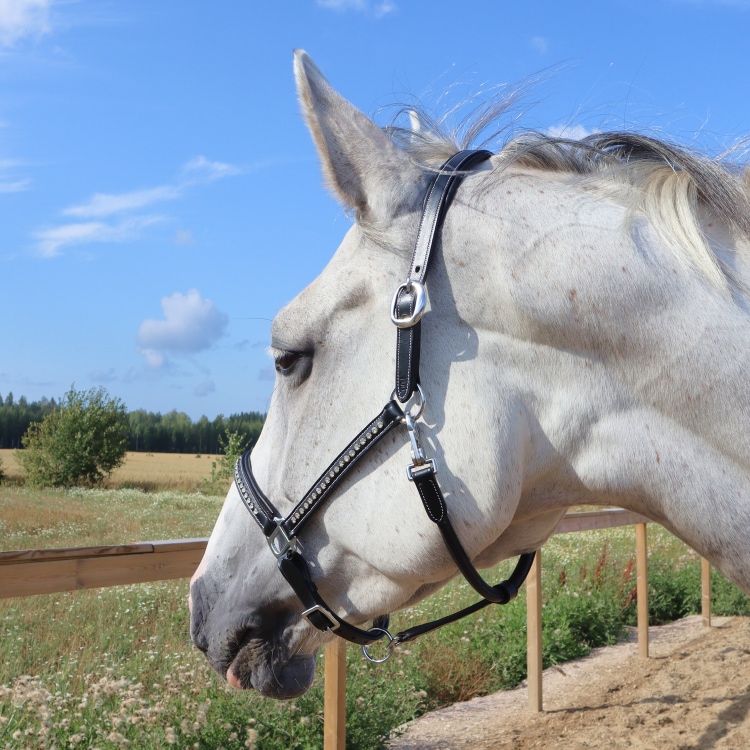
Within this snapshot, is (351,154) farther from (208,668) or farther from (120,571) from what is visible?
(208,668)

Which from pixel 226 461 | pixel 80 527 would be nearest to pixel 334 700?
pixel 80 527

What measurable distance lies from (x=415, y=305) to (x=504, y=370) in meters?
0.21

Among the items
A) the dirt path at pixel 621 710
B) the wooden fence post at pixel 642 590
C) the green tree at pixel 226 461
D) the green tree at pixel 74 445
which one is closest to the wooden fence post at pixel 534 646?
the dirt path at pixel 621 710

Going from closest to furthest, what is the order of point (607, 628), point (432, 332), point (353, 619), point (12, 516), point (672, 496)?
point (672, 496) → point (432, 332) → point (353, 619) → point (607, 628) → point (12, 516)

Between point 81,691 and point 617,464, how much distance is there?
332 cm

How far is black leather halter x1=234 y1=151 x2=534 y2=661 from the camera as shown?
1.30m

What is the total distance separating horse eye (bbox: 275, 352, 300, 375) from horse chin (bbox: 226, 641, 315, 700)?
60cm

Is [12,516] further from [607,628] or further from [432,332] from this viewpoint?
[432,332]

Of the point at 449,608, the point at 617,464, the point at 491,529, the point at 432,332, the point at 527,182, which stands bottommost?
the point at 449,608

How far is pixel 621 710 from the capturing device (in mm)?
5004

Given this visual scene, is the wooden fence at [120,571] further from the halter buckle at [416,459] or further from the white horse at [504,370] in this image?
the halter buckle at [416,459]

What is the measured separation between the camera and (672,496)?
123cm

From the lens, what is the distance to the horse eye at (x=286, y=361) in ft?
4.81

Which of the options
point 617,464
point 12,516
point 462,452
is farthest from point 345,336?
point 12,516
